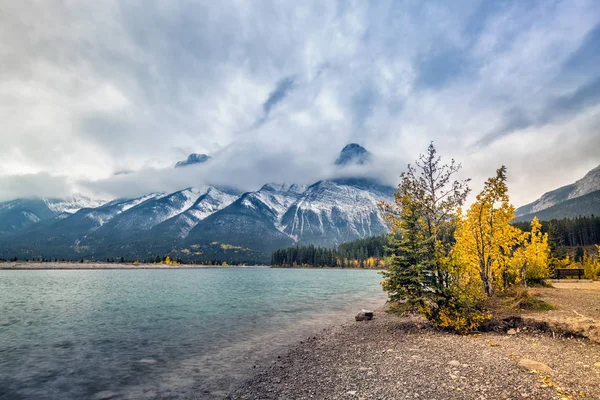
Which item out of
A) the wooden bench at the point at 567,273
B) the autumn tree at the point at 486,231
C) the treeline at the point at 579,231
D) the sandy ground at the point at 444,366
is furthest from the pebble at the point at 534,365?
the treeline at the point at 579,231

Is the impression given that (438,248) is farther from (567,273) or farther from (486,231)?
(567,273)

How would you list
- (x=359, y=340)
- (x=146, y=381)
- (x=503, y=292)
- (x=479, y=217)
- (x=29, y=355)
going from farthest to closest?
(x=503, y=292), (x=479, y=217), (x=359, y=340), (x=29, y=355), (x=146, y=381)

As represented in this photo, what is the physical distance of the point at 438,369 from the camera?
1349cm

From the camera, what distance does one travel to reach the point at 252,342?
23812mm

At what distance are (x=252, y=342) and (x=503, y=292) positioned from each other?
83.3 feet

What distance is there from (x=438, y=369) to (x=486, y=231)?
697 inches

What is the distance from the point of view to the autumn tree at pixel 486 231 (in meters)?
26.1

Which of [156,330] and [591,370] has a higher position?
[591,370]

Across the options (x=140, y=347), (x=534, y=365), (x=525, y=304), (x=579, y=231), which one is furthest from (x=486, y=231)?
(x=579, y=231)

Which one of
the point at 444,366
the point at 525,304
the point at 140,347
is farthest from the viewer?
the point at 525,304

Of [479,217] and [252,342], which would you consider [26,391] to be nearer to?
[252,342]

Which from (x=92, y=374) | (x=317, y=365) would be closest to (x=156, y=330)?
(x=92, y=374)

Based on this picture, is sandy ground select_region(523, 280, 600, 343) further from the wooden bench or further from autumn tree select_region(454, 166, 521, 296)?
the wooden bench

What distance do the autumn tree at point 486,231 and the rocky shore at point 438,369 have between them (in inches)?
357
